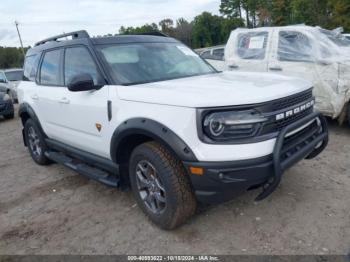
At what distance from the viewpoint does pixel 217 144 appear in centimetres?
279

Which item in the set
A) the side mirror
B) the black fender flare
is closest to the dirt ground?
the black fender flare

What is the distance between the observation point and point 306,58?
20.4 feet

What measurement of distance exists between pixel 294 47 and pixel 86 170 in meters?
4.40

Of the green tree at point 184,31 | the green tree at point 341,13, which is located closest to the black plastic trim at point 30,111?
the green tree at point 341,13

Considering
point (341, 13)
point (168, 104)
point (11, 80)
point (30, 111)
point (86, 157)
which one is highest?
point (341, 13)

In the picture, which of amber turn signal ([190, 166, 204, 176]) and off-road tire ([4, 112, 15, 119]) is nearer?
amber turn signal ([190, 166, 204, 176])

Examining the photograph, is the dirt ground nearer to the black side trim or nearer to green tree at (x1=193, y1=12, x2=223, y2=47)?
the black side trim

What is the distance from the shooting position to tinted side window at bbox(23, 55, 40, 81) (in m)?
5.31

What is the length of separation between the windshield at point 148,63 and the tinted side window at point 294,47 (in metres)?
2.57

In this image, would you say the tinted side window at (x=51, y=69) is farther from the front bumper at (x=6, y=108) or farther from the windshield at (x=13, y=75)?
the windshield at (x=13, y=75)

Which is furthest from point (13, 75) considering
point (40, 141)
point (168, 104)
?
point (168, 104)

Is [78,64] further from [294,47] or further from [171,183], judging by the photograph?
[294,47]

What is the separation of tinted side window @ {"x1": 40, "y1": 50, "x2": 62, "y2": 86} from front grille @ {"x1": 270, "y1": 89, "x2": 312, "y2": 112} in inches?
111

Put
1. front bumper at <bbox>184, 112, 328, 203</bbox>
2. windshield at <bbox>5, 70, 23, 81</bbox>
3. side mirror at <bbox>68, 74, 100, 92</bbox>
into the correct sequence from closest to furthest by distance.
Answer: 1. front bumper at <bbox>184, 112, 328, 203</bbox>
2. side mirror at <bbox>68, 74, 100, 92</bbox>
3. windshield at <bbox>5, 70, 23, 81</bbox>
